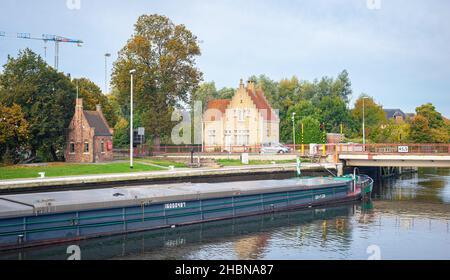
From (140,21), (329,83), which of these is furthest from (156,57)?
(329,83)

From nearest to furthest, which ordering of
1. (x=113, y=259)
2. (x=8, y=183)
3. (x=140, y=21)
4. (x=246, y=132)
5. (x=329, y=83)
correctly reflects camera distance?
(x=113, y=259) → (x=8, y=183) → (x=140, y=21) → (x=246, y=132) → (x=329, y=83)

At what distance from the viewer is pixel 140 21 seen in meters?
72.3

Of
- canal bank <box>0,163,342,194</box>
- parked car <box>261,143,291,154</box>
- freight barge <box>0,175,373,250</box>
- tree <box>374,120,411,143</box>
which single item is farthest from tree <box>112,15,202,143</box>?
tree <box>374,120,411,143</box>

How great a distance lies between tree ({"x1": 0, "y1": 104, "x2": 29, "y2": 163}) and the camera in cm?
5166

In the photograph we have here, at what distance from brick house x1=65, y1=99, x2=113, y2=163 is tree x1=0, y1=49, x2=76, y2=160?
1293 millimetres

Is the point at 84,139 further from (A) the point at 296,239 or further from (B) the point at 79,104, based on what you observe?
(A) the point at 296,239

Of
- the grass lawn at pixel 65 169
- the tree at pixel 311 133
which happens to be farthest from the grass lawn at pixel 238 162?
the tree at pixel 311 133

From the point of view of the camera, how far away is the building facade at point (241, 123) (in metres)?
82.6

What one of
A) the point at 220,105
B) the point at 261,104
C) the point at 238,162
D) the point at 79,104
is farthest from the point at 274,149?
the point at 79,104

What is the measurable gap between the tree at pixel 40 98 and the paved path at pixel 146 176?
15.1 meters

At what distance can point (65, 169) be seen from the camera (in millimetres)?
49938

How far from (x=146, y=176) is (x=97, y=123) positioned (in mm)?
17944

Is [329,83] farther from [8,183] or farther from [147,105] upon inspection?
[8,183]
